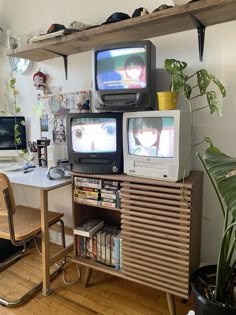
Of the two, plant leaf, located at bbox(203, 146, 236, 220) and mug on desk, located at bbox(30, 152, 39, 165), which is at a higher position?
plant leaf, located at bbox(203, 146, 236, 220)

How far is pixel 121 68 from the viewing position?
1.49 meters

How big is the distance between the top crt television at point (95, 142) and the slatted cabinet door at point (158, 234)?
7.0 inches

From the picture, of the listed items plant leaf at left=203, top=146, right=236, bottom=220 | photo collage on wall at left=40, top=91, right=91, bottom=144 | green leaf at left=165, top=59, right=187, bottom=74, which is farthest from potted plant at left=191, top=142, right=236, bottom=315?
photo collage on wall at left=40, top=91, right=91, bottom=144

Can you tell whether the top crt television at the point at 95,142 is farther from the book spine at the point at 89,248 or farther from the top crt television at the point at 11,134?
the top crt television at the point at 11,134

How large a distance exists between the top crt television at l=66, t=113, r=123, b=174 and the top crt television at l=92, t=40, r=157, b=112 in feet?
0.28

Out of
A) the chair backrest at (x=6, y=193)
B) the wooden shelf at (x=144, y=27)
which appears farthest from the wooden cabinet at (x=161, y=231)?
the wooden shelf at (x=144, y=27)

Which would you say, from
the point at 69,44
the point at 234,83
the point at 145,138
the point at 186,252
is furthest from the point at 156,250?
the point at 69,44

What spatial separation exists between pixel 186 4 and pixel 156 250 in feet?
4.25

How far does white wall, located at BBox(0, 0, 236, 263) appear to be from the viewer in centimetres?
152

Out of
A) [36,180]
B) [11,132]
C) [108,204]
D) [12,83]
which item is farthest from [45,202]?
[12,83]

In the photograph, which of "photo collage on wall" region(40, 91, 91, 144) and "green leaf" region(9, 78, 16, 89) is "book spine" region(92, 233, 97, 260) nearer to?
"photo collage on wall" region(40, 91, 91, 144)

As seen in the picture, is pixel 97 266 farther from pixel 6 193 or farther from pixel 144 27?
pixel 144 27

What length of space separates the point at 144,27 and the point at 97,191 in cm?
103

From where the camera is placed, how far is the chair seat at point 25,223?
5.36 ft
